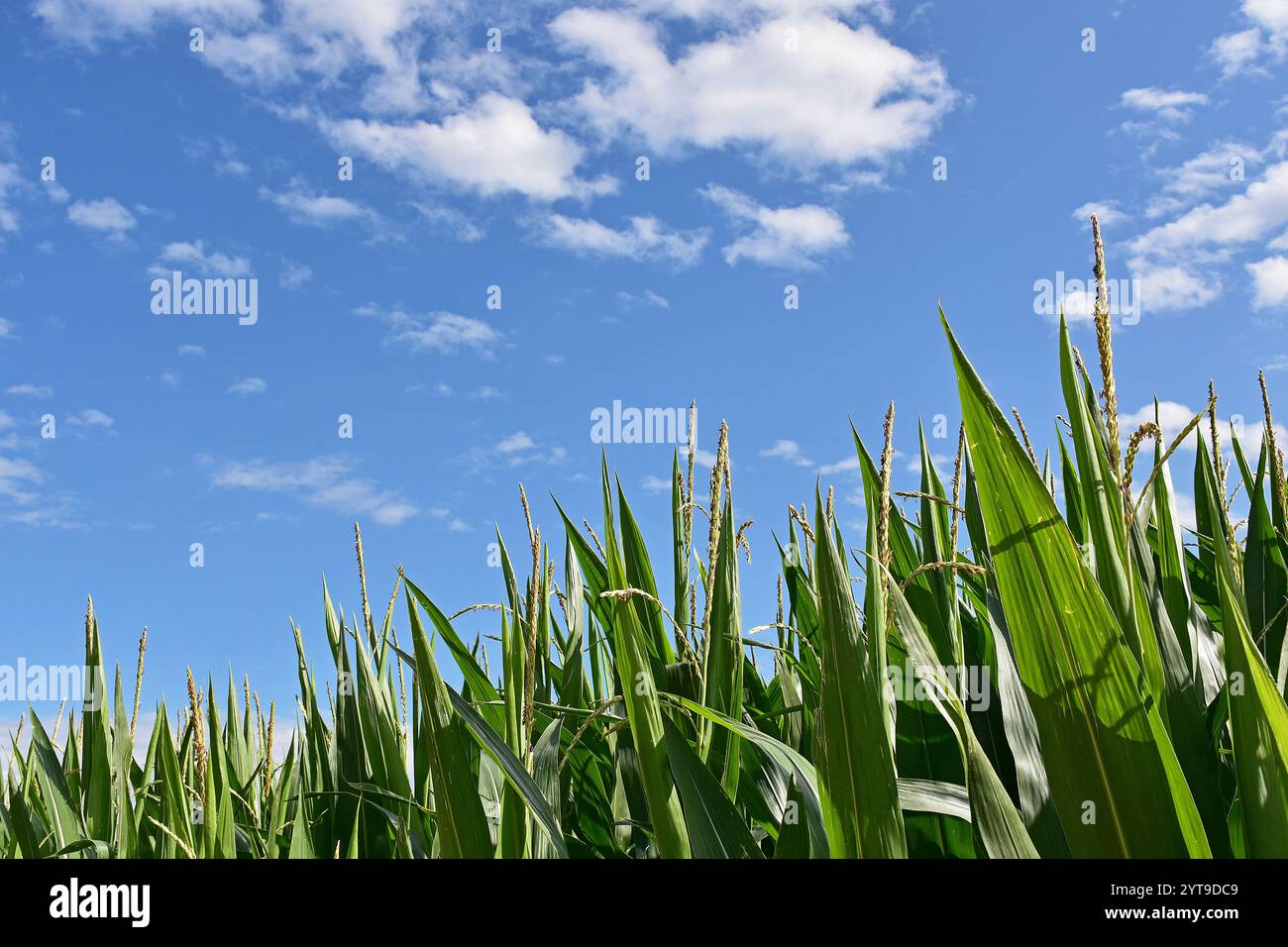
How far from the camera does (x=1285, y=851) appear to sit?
2.83 ft

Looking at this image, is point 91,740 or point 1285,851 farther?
point 91,740

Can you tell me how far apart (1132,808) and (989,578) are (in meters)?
0.32

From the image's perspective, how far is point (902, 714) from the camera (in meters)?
1.33

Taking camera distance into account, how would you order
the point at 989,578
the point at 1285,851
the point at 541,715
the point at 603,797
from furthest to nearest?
1. the point at 541,715
2. the point at 603,797
3. the point at 989,578
4. the point at 1285,851

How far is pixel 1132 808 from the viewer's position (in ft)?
2.90

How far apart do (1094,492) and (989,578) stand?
17cm

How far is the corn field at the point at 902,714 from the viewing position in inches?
34.7

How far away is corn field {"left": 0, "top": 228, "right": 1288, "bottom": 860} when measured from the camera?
2.89 feet
